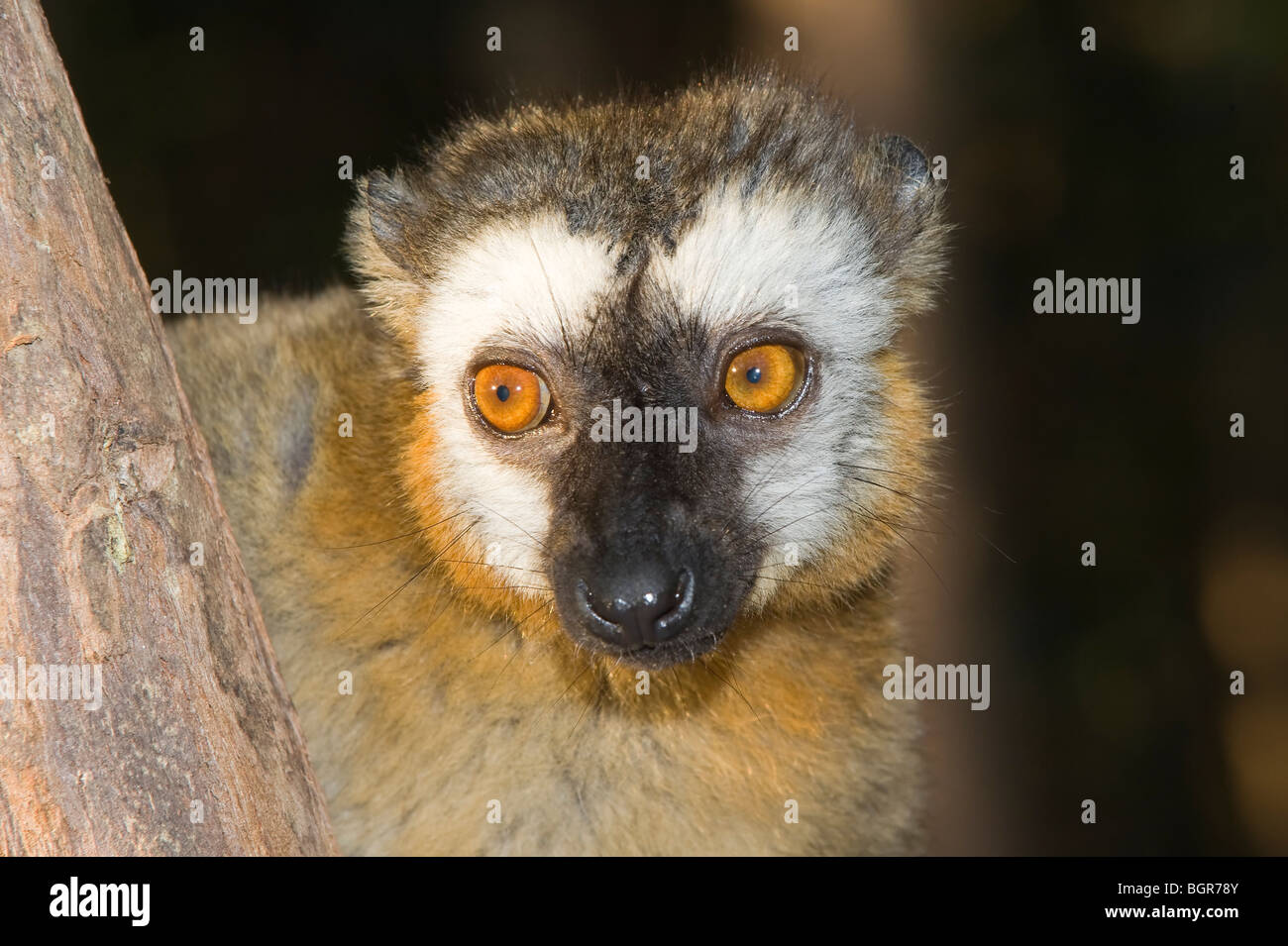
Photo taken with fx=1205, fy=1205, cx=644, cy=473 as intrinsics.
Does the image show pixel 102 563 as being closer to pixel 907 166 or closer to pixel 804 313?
pixel 804 313

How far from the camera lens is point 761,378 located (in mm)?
3369

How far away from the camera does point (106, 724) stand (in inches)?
95.2

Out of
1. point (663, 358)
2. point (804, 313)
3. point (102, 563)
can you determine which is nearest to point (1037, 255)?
point (804, 313)

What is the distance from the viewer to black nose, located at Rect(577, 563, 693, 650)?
2.95 meters

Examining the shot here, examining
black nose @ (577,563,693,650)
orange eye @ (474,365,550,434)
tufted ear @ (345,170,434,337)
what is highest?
tufted ear @ (345,170,434,337)

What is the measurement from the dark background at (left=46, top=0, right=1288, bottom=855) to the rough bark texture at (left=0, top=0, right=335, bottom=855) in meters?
4.25

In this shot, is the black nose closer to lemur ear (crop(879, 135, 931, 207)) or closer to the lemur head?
the lemur head

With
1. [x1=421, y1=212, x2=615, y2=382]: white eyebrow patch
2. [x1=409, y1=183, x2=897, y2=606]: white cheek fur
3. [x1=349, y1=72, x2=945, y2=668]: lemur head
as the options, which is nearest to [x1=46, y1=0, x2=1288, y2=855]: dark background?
[x1=349, y1=72, x2=945, y2=668]: lemur head

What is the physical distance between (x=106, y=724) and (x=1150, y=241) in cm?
782

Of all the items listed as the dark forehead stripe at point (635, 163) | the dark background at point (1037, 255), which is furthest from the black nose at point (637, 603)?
the dark background at point (1037, 255)

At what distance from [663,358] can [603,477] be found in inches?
14.9

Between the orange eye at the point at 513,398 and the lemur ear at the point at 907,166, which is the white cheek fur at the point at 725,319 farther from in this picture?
the lemur ear at the point at 907,166

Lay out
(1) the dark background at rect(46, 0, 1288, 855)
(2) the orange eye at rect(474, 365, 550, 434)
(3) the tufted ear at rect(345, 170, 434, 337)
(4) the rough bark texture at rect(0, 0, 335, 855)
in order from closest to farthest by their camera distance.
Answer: (4) the rough bark texture at rect(0, 0, 335, 855) → (2) the orange eye at rect(474, 365, 550, 434) → (3) the tufted ear at rect(345, 170, 434, 337) → (1) the dark background at rect(46, 0, 1288, 855)

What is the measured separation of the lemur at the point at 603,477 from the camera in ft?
10.7
